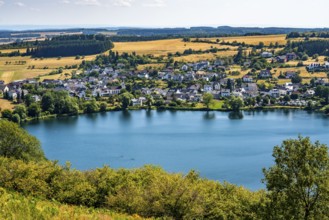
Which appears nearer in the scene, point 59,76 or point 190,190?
point 190,190

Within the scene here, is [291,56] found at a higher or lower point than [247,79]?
higher

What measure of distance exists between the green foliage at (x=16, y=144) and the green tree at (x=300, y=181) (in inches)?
338

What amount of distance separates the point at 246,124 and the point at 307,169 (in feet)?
65.4

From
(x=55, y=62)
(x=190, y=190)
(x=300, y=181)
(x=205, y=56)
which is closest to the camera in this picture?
(x=300, y=181)

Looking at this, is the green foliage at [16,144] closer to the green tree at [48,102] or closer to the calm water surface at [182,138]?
the calm water surface at [182,138]

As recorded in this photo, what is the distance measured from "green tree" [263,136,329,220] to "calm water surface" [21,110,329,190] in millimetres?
9088

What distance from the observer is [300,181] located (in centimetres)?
570

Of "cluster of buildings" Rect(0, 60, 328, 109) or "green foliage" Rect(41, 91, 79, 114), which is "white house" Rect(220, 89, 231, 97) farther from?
"green foliage" Rect(41, 91, 79, 114)

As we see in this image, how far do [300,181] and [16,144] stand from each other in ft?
30.7

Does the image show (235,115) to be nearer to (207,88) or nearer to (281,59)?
(207,88)

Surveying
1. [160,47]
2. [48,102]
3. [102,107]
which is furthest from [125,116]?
[160,47]

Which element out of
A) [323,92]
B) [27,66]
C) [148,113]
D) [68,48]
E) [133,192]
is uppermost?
[133,192]

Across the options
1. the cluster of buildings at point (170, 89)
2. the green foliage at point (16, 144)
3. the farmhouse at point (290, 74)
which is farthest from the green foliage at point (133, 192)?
the farmhouse at point (290, 74)

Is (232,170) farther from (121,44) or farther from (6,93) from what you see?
(121,44)
